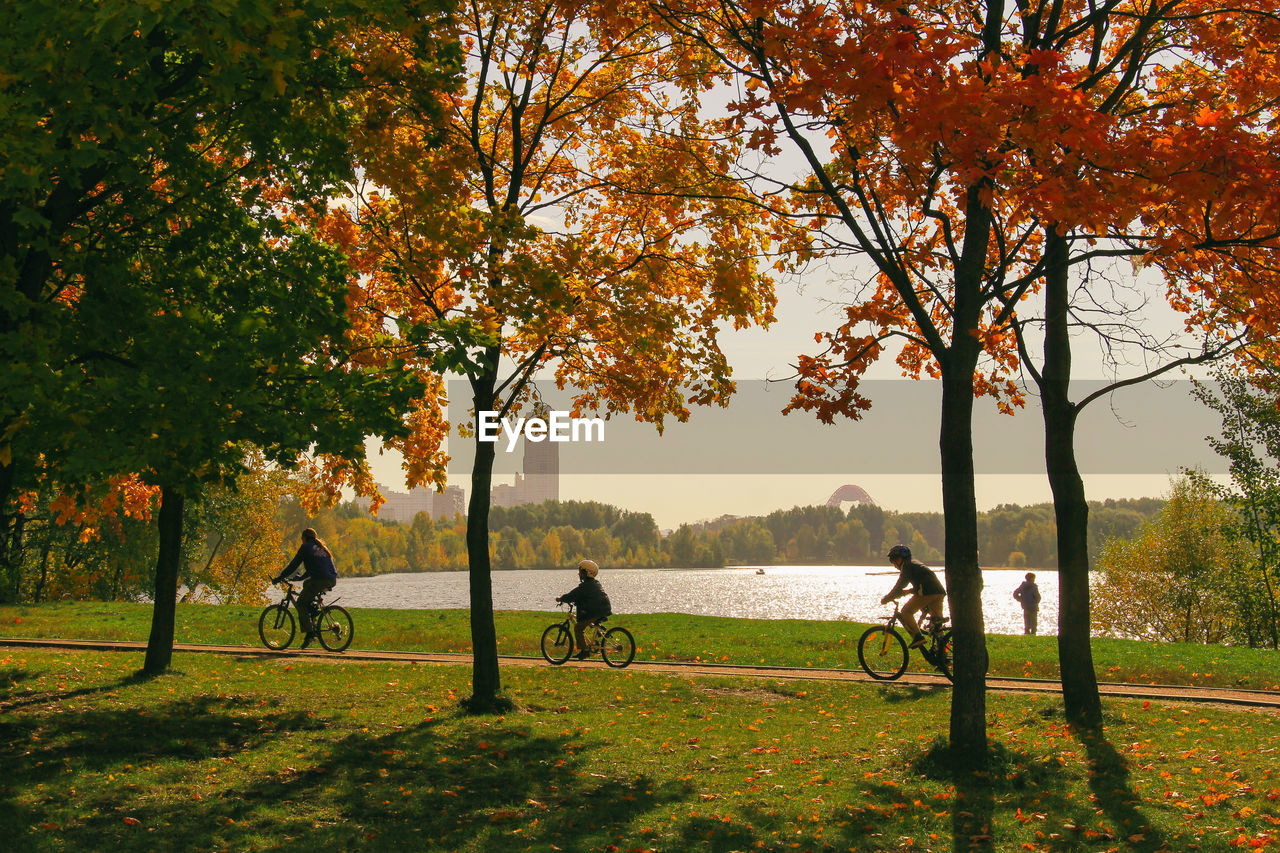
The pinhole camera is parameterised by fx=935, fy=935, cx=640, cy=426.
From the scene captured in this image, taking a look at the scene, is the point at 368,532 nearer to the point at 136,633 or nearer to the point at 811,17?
the point at 136,633

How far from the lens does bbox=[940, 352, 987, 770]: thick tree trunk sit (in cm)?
841

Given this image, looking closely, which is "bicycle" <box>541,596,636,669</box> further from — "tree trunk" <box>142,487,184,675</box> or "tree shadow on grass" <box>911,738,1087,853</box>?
"tree shadow on grass" <box>911,738,1087,853</box>

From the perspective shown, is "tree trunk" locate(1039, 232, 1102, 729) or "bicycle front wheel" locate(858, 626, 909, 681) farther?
"bicycle front wheel" locate(858, 626, 909, 681)

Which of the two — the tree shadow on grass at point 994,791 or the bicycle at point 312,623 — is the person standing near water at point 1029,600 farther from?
the tree shadow on grass at point 994,791

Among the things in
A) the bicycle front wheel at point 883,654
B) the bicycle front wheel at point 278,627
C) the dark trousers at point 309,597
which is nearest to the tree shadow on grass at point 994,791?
the bicycle front wheel at point 883,654

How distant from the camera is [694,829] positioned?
21.8ft

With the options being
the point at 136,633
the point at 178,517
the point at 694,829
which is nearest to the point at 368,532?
the point at 136,633

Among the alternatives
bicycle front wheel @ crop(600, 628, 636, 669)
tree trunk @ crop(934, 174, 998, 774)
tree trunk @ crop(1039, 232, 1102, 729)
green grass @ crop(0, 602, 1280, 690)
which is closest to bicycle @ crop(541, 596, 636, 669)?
bicycle front wheel @ crop(600, 628, 636, 669)

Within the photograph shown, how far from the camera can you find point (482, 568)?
11.3 metres

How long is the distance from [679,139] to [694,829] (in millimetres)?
8157

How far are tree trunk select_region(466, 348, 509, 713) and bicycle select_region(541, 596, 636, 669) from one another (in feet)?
12.4

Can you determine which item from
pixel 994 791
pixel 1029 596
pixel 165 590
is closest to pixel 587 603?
pixel 165 590

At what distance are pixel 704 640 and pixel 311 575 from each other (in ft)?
24.9

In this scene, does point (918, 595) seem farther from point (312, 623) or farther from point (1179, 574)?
point (1179, 574)
